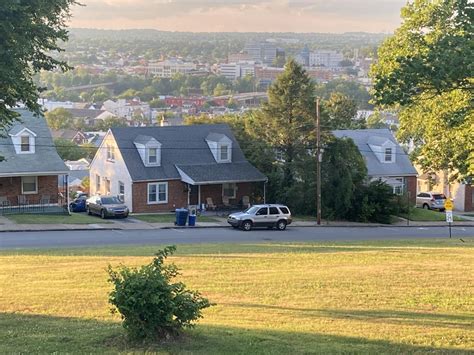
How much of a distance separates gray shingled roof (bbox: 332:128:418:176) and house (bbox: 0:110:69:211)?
25.4 meters

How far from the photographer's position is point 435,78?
1502cm

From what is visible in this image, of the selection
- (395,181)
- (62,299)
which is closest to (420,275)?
(62,299)

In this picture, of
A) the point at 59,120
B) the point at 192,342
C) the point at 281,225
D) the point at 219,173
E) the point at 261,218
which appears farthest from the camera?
the point at 59,120

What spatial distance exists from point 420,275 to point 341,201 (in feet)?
100

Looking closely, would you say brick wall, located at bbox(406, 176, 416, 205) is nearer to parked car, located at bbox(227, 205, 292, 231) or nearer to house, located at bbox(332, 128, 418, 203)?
house, located at bbox(332, 128, 418, 203)

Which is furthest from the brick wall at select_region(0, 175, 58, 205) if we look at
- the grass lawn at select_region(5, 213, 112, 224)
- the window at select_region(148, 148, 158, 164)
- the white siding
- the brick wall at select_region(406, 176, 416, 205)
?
the brick wall at select_region(406, 176, 416, 205)

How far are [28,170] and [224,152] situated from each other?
15586mm

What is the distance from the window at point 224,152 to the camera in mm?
52156

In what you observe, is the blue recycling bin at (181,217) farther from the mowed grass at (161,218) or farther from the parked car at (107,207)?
the parked car at (107,207)

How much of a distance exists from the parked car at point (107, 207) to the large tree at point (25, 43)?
1093 inches

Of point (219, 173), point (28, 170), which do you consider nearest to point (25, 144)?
point (28, 170)

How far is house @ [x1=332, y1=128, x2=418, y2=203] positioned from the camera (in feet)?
194

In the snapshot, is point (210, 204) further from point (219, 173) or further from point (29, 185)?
point (29, 185)

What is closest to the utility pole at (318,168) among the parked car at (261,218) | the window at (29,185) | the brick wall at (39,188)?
the parked car at (261,218)
